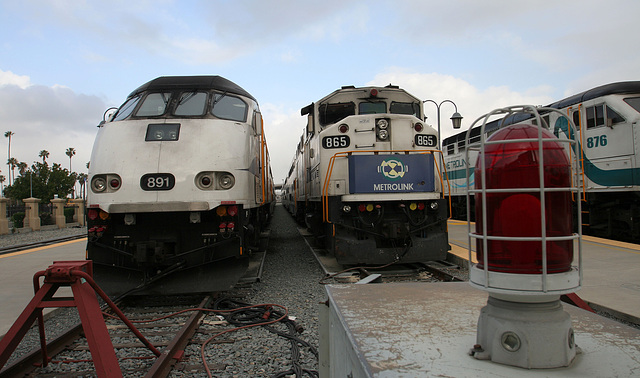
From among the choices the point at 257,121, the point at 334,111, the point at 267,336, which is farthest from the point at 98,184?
the point at 334,111

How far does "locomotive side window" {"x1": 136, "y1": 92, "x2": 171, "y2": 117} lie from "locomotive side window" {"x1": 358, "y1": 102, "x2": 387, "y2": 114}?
12.7 feet

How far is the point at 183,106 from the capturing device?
6.04 m

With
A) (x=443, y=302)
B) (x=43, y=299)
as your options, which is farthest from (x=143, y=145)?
(x=443, y=302)

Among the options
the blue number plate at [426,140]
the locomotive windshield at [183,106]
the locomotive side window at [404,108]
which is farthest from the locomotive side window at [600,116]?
the locomotive windshield at [183,106]

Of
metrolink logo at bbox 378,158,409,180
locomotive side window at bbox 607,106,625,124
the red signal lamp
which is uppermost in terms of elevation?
locomotive side window at bbox 607,106,625,124

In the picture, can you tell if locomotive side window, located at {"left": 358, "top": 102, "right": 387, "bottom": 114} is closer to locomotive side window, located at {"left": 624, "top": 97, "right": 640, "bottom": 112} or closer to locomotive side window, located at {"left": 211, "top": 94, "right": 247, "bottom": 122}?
locomotive side window, located at {"left": 211, "top": 94, "right": 247, "bottom": 122}

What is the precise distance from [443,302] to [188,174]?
12.8ft

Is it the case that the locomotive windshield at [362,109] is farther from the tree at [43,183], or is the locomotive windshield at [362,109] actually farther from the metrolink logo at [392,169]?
the tree at [43,183]

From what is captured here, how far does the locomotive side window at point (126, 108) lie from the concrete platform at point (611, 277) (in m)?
5.99

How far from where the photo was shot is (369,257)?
277 inches

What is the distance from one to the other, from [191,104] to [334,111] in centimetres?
334

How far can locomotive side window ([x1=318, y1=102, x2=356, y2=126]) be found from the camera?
8.49 metres

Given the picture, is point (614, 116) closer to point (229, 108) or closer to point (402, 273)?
point (402, 273)

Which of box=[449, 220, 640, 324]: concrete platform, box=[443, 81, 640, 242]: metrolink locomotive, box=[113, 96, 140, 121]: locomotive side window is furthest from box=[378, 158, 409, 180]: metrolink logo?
box=[113, 96, 140, 121]: locomotive side window
